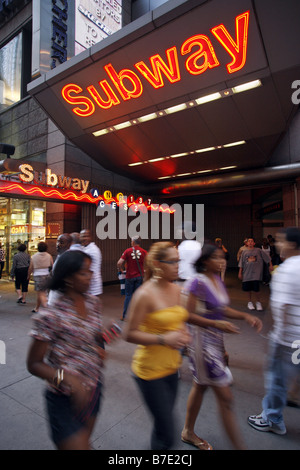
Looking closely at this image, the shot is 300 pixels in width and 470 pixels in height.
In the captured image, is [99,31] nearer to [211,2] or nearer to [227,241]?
[211,2]

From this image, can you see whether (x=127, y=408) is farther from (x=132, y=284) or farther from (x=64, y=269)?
(x=132, y=284)

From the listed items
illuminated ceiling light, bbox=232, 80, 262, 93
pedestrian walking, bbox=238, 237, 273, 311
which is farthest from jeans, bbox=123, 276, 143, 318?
illuminated ceiling light, bbox=232, 80, 262, 93

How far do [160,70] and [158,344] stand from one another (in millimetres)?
7349

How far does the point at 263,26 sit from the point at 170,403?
7357mm

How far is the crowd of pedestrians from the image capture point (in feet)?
4.84

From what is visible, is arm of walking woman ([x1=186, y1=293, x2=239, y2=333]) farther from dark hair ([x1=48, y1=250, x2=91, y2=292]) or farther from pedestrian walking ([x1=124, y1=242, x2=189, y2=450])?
dark hair ([x1=48, y1=250, x2=91, y2=292])

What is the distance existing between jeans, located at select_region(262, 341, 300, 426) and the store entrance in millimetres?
10498

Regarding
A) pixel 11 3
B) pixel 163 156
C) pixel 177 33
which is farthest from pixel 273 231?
pixel 11 3

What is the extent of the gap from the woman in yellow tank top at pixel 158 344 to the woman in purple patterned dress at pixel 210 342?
1.15ft

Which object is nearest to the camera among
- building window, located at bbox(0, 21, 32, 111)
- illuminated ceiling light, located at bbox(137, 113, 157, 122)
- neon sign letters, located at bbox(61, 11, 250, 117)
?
neon sign letters, located at bbox(61, 11, 250, 117)

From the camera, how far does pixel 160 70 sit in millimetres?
6934

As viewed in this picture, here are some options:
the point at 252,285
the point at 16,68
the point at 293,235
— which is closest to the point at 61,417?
the point at 293,235

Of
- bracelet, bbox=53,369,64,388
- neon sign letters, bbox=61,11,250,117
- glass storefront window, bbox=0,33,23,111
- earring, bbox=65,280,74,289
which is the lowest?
bracelet, bbox=53,369,64,388
